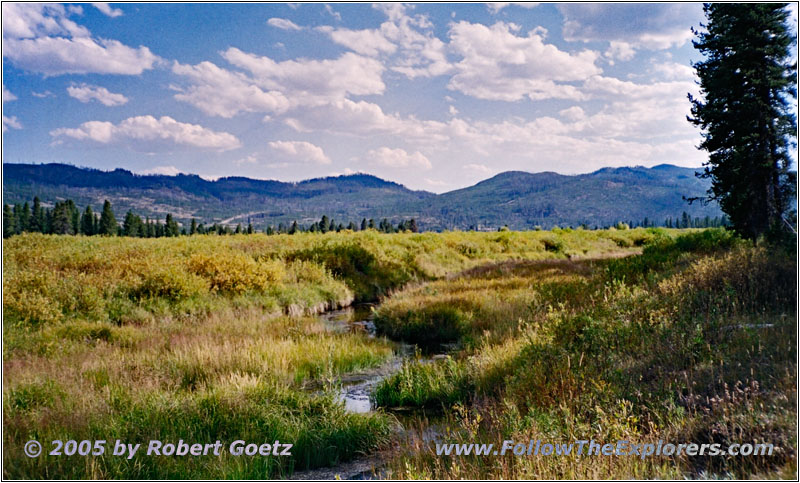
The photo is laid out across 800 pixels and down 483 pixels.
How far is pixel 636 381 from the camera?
274 inches

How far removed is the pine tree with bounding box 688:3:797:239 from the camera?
15969mm

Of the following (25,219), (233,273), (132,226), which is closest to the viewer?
(233,273)

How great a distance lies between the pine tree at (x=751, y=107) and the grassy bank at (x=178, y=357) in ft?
47.3

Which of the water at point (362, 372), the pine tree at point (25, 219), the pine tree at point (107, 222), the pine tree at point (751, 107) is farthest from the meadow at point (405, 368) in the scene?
the pine tree at point (25, 219)

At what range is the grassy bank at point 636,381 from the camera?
16.4 feet

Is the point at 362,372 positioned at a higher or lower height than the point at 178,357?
lower

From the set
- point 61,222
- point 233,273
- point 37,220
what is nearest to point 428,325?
point 233,273

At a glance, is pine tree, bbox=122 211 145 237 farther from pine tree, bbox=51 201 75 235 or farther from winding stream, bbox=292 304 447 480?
winding stream, bbox=292 304 447 480

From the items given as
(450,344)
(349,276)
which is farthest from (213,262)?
(450,344)

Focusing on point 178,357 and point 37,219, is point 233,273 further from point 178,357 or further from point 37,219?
point 37,219

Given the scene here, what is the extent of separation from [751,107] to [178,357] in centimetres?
1924

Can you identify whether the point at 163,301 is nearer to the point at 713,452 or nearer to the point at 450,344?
the point at 450,344

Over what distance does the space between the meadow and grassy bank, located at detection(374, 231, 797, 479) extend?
4 cm

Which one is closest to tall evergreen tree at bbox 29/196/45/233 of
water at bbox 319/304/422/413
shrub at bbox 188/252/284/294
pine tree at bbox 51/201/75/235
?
pine tree at bbox 51/201/75/235
